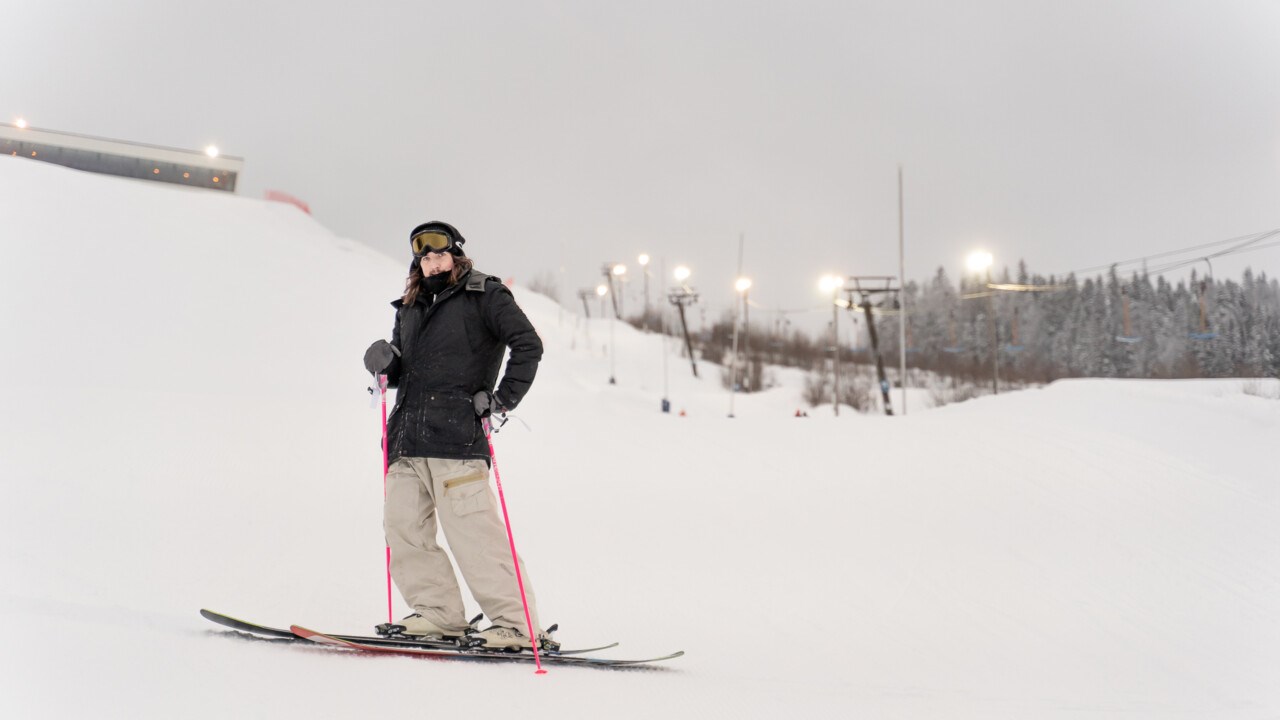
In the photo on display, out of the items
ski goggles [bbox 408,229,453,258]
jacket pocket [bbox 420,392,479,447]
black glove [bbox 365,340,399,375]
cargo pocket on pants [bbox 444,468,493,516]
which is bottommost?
cargo pocket on pants [bbox 444,468,493,516]

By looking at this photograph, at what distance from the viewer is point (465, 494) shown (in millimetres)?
3129

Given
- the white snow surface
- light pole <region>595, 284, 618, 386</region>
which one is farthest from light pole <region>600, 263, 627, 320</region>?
the white snow surface

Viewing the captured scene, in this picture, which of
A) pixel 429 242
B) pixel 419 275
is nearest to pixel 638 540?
pixel 419 275

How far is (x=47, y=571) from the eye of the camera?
11.3 feet

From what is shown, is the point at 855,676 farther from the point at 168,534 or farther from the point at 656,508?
the point at 168,534

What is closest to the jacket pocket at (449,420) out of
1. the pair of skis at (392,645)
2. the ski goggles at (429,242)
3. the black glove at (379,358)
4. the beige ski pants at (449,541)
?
the beige ski pants at (449,541)

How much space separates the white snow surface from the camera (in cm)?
266

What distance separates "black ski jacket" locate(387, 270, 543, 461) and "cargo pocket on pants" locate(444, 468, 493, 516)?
0.38 ft

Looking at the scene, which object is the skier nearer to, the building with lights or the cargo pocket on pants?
the cargo pocket on pants

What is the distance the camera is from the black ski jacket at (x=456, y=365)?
3.14 m

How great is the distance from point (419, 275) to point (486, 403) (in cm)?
85

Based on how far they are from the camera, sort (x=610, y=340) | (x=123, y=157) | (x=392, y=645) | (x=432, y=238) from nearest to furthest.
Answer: (x=392, y=645)
(x=432, y=238)
(x=123, y=157)
(x=610, y=340)

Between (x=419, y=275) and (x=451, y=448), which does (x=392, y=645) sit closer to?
(x=451, y=448)

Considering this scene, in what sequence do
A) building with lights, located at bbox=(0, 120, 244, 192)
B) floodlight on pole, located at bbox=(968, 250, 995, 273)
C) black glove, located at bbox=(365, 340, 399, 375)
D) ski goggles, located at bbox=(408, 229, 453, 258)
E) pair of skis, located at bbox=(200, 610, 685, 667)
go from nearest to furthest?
pair of skis, located at bbox=(200, 610, 685, 667), black glove, located at bbox=(365, 340, 399, 375), ski goggles, located at bbox=(408, 229, 453, 258), floodlight on pole, located at bbox=(968, 250, 995, 273), building with lights, located at bbox=(0, 120, 244, 192)
